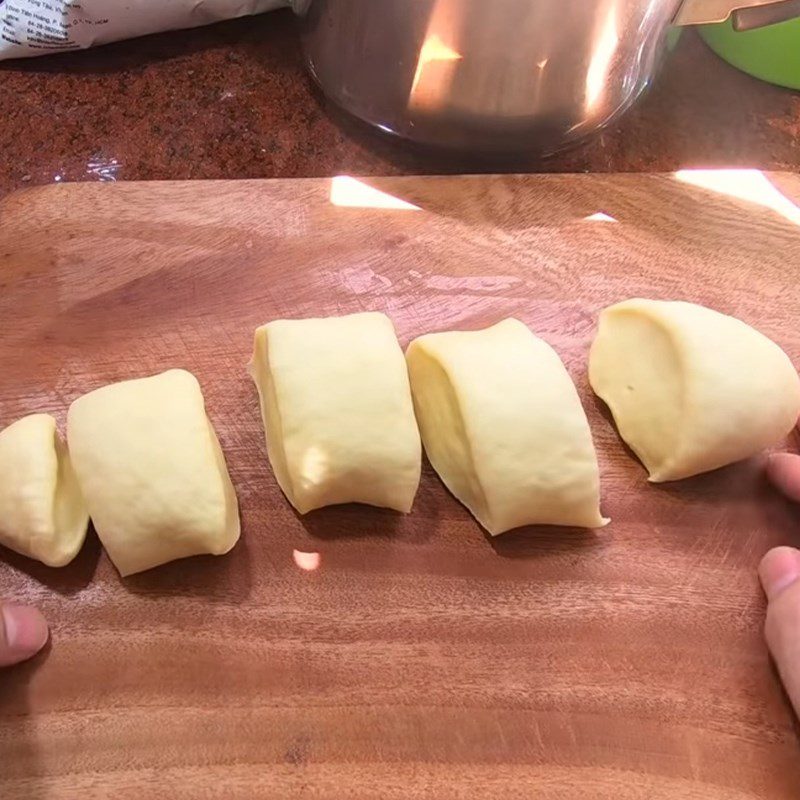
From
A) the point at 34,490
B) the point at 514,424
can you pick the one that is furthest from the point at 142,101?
the point at 514,424

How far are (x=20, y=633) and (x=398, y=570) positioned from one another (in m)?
0.45

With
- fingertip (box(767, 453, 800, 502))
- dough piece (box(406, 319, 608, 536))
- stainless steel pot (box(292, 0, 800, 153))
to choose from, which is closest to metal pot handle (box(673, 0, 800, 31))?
stainless steel pot (box(292, 0, 800, 153))

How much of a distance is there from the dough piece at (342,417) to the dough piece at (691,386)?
32 centimetres

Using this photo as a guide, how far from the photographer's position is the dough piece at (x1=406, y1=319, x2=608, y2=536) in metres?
1.06

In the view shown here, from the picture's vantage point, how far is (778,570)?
1094 millimetres

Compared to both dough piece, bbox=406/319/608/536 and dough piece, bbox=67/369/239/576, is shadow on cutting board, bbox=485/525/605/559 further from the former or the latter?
dough piece, bbox=67/369/239/576

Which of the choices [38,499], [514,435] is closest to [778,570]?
[514,435]

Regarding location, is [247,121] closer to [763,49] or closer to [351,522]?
[351,522]

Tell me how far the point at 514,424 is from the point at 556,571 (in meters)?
0.21

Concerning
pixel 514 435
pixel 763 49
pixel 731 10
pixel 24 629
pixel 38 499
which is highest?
pixel 731 10

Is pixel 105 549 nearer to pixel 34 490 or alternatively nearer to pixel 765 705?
pixel 34 490

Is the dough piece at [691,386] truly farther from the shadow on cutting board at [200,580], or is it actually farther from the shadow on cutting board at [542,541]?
the shadow on cutting board at [200,580]

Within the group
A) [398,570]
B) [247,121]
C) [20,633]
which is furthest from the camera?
[247,121]

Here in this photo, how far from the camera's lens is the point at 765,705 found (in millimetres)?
1044
